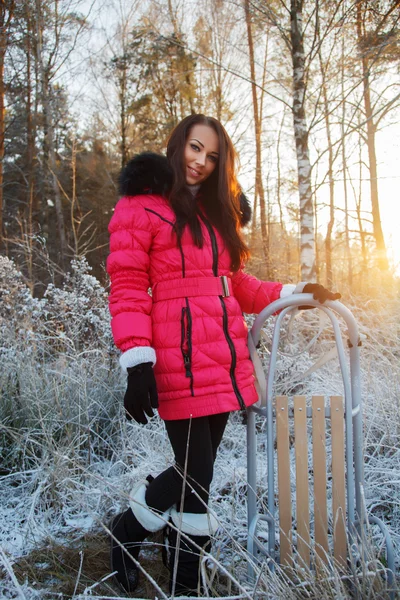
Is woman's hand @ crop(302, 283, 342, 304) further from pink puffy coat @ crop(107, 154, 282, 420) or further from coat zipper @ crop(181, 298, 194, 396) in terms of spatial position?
coat zipper @ crop(181, 298, 194, 396)

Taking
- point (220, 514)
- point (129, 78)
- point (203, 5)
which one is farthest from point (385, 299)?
point (129, 78)

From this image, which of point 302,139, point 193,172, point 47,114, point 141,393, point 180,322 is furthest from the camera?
point 47,114

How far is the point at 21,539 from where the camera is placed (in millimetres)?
2162

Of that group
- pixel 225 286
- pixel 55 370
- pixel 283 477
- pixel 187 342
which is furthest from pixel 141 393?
pixel 55 370

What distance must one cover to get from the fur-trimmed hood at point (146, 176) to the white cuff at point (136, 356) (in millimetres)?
615

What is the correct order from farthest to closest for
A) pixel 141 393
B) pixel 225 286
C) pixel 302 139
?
pixel 302 139
pixel 225 286
pixel 141 393

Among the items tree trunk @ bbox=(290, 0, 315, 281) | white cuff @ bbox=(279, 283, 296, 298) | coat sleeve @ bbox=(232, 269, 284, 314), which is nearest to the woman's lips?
coat sleeve @ bbox=(232, 269, 284, 314)

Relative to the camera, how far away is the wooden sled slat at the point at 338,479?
1688mm

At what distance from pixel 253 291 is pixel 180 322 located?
48 cm

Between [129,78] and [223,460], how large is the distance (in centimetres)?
1357

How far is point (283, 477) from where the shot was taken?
1726 mm

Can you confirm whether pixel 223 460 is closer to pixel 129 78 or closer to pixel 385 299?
pixel 385 299

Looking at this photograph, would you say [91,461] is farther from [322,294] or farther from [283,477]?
[322,294]

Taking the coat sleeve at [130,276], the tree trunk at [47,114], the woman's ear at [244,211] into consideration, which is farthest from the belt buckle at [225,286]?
the tree trunk at [47,114]
